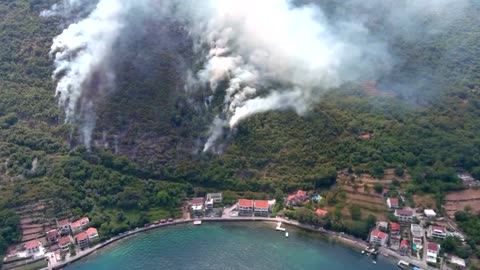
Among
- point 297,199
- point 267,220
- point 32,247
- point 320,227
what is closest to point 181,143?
point 267,220

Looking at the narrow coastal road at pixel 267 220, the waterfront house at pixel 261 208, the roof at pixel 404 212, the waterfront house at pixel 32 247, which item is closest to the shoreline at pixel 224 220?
the narrow coastal road at pixel 267 220

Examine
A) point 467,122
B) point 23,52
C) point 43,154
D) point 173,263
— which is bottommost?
point 173,263

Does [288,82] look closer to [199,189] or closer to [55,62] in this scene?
[199,189]

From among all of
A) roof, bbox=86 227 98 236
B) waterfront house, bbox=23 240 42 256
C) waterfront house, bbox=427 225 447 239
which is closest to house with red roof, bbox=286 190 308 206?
waterfront house, bbox=427 225 447 239

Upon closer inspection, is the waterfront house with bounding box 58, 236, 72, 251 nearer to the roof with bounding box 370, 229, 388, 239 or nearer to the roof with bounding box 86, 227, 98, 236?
the roof with bounding box 86, 227, 98, 236

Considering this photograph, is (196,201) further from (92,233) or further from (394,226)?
(394,226)

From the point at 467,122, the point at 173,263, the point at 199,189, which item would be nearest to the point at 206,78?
the point at 199,189

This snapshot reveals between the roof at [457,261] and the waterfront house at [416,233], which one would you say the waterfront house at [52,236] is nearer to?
the waterfront house at [416,233]
